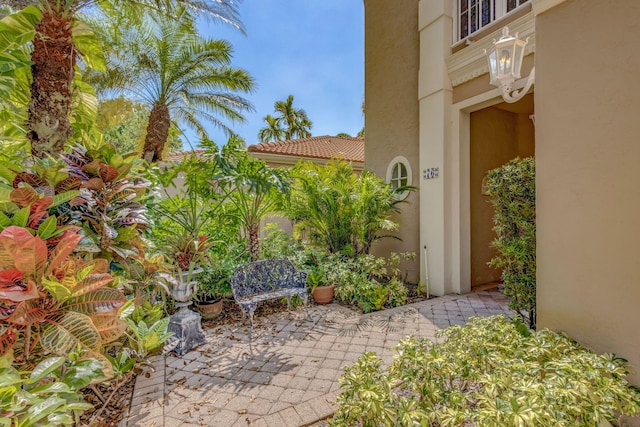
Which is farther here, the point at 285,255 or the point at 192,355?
the point at 285,255

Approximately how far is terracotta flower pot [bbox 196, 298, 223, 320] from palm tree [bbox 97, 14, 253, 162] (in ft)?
27.9

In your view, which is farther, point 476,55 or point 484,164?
point 484,164

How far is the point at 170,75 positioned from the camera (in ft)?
36.8

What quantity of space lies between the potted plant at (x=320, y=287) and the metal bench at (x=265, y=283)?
720 mm

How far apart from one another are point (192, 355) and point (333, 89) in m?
17.4

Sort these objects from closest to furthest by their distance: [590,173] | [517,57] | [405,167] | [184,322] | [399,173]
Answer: [590,173], [517,57], [184,322], [405,167], [399,173]

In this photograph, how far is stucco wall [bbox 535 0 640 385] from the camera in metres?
2.39

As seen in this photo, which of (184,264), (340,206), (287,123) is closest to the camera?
(184,264)

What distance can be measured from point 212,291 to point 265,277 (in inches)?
45.3

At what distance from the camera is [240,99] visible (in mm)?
12891

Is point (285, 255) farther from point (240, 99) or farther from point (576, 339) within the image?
point (240, 99)

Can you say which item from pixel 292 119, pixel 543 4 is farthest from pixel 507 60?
pixel 292 119

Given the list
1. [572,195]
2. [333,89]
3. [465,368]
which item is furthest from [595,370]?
[333,89]

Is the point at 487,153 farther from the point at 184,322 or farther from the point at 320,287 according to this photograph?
the point at 184,322
